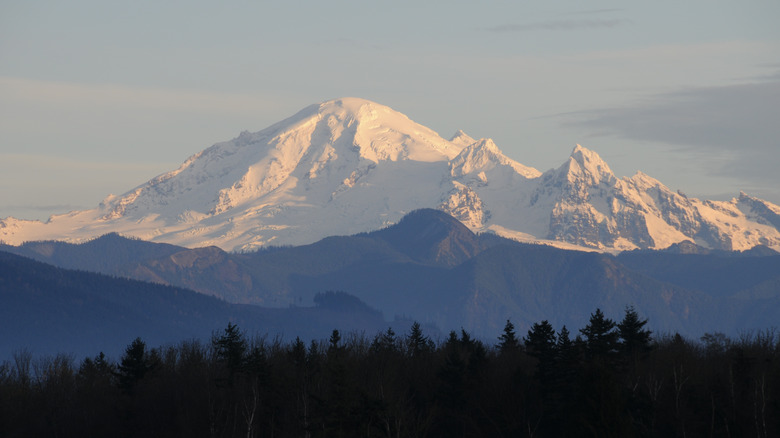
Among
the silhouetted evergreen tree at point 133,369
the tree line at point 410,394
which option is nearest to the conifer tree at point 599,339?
the tree line at point 410,394

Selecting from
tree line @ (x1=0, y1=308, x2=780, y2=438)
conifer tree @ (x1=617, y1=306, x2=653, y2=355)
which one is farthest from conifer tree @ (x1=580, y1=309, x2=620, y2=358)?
conifer tree @ (x1=617, y1=306, x2=653, y2=355)

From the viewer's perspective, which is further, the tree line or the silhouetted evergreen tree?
the silhouetted evergreen tree

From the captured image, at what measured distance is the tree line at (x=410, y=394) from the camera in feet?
339

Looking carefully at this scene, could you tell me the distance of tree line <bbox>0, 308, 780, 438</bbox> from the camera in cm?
10338

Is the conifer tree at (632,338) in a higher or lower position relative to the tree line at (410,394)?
higher

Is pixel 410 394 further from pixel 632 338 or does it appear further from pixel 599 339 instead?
pixel 632 338

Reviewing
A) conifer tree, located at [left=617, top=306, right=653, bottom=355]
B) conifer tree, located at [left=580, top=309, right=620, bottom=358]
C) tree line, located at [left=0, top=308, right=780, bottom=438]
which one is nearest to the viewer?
tree line, located at [left=0, top=308, right=780, bottom=438]

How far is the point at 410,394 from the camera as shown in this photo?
399ft

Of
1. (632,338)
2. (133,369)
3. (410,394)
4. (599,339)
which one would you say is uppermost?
(632,338)

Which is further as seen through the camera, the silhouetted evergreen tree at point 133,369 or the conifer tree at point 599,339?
the silhouetted evergreen tree at point 133,369

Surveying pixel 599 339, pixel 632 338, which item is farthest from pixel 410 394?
pixel 632 338

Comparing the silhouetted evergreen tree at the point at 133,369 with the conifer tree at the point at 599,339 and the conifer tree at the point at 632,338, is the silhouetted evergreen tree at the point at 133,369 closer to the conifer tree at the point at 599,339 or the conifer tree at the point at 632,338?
the conifer tree at the point at 599,339

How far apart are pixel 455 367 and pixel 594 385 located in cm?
3134

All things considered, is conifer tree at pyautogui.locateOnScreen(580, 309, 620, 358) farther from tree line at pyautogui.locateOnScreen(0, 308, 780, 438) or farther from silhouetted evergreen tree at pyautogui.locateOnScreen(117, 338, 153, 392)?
silhouetted evergreen tree at pyautogui.locateOnScreen(117, 338, 153, 392)
